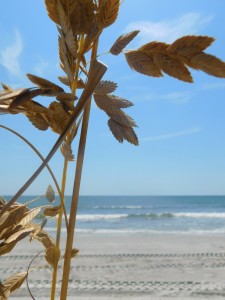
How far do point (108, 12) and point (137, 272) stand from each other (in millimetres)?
5396

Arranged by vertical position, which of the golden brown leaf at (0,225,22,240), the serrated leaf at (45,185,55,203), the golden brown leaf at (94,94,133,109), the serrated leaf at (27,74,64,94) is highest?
the golden brown leaf at (94,94,133,109)

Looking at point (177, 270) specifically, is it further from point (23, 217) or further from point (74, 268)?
point (23, 217)

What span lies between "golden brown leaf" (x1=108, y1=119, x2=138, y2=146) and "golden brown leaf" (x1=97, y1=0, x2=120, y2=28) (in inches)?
7.5

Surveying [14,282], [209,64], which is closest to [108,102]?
[209,64]

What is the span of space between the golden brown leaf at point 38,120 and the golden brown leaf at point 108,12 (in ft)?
0.71

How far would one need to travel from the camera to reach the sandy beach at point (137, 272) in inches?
179

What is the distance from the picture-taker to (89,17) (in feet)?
2.34

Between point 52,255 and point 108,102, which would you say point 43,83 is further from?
point 52,255

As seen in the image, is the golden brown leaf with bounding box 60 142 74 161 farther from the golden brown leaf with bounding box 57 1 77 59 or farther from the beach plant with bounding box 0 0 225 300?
the golden brown leaf with bounding box 57 1 77 59

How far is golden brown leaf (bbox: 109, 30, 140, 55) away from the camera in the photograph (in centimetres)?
71

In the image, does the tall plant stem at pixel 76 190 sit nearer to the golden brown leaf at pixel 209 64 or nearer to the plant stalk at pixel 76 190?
the plant stalk at pixel 76 190

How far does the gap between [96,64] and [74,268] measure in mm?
5794

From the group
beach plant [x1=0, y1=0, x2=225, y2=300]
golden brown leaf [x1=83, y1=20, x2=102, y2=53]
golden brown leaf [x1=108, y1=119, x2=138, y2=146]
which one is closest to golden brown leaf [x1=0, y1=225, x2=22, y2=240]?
beach plant [x1=0, y1=0, x2=225, y2=300]

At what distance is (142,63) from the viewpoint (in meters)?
0.69
